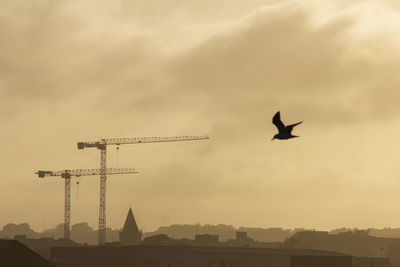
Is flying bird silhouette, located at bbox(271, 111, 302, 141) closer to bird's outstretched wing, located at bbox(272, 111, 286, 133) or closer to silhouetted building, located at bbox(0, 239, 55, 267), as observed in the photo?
bird's outstretched wing, located at bbox(272, 111, 286, 133)

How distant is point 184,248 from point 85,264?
15.8m

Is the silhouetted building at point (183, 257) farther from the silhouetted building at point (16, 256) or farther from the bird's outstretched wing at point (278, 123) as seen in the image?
the bird's outstretched wing at point (278, 123)

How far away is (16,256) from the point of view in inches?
4247

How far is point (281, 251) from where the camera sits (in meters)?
182

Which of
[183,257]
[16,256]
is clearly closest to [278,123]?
[16,256]

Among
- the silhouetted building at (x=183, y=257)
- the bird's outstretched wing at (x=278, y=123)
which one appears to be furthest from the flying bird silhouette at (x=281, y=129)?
the silhouetted building at (x=183, y=257)

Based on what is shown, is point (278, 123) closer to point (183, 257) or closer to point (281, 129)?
point (281, 129)

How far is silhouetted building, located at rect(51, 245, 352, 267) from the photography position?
6722 inches

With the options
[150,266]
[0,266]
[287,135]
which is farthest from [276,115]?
[150,266]

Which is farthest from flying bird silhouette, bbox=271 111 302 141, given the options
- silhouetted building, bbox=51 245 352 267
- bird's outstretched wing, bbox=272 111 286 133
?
silhouetted building, bbox=51 245 352 267

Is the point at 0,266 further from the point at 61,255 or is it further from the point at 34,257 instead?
the point at 61,255

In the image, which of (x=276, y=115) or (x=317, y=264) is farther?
(x=317, y=264)

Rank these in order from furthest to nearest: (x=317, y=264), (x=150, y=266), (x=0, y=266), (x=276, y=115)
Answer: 1. (x=150, y=266)
2. (x=317, y=264)
3. (x=0, y=266)
4. (x=276, y=115)

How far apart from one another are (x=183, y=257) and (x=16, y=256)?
67147 millimetres
